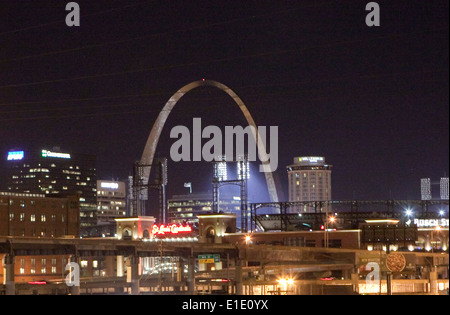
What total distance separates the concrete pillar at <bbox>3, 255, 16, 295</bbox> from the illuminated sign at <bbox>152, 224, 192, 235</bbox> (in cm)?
4794

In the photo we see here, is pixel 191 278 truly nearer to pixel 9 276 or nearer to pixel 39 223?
pixel 9 276

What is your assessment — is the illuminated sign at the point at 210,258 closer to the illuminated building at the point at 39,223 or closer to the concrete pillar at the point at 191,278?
the concrete pillar at the point at 191,278

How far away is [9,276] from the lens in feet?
291

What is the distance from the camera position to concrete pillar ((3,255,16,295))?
8600cm

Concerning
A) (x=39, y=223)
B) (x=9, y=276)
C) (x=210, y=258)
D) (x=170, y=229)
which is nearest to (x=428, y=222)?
(x=170, y=229)

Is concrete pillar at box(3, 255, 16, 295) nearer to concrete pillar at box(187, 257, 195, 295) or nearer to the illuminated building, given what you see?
concrete pillar at box(187, 257, 195, 295)

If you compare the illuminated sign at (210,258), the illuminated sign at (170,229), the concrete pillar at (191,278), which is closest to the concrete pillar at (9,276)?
the concrete pillar at (191,278)

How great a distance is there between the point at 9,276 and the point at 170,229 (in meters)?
51.8

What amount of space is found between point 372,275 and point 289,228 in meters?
45.3
